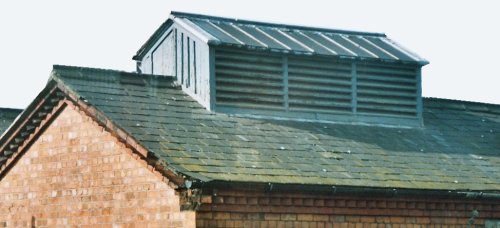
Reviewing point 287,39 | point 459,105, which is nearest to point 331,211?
point 287,39

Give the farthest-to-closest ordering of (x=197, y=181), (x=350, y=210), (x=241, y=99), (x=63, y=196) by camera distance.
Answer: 1. (x=241, y=99)
2. (x=63, y=196)
3. (x=350, y=210)
4. (x=197, y=181)

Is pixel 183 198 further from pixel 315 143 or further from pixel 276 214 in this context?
pixel 315 143

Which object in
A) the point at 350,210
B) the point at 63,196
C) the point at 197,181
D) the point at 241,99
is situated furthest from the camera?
the point at 241,99

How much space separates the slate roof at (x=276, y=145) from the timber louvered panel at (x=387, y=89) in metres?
0.58

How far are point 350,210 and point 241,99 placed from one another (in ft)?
12.3

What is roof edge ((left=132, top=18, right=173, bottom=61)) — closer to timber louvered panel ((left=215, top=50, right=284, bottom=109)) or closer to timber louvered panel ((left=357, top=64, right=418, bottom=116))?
timber louvered panel ((left=215, top=50, right=284, bottom=109))

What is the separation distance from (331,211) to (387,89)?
549 centimetres

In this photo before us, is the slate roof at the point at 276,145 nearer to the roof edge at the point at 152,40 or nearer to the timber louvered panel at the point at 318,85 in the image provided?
the timber louvered panel at the point at 318,85

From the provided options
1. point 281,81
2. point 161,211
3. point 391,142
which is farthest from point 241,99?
point 161,211

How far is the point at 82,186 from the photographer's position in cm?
1744

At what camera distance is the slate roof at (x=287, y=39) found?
20.0 metres

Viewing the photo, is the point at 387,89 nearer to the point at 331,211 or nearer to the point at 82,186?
the point at 331,211

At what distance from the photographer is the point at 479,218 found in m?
18.0

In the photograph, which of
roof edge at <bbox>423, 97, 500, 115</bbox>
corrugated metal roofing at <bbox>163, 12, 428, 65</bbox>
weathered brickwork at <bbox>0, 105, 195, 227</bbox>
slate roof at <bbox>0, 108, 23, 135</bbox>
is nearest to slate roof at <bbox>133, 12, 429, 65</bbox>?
corrugated metal roofing at <bbox>163, 12, 428, 65</bbox>
